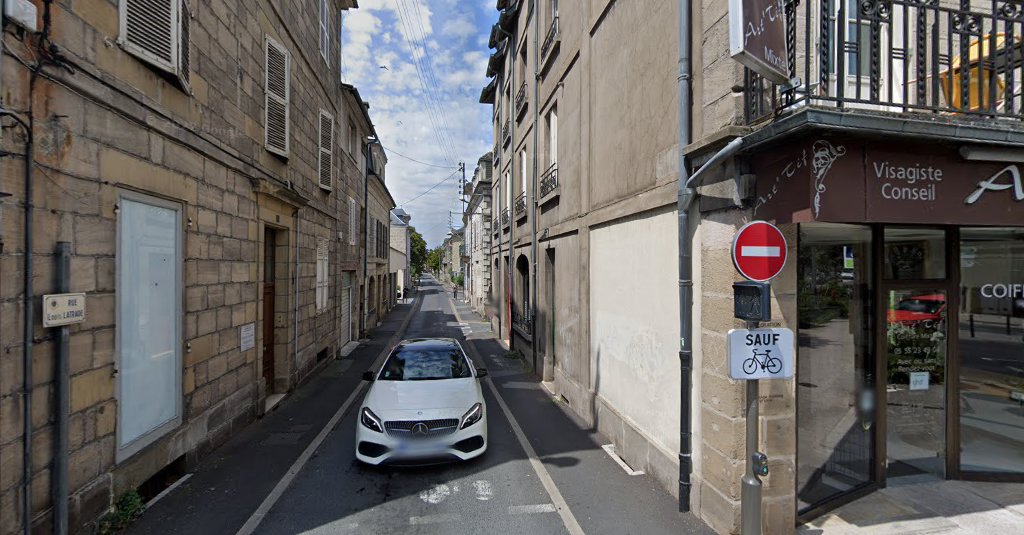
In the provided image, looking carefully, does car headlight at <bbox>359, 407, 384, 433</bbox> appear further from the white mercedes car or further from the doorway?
the doorway

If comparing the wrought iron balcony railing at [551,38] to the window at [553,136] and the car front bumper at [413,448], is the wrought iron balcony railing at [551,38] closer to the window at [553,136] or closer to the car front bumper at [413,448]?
the window at [553,136]

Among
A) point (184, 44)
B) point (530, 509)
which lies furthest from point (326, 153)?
point (530, 509)

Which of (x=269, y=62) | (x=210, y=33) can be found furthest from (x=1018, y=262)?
(x=269, y=62)

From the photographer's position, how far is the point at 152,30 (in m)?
4.92

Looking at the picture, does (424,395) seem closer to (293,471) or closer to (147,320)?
(293,471)

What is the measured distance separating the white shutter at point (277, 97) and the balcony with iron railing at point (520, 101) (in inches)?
255

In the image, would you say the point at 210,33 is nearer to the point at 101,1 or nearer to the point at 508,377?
the point at 101,1

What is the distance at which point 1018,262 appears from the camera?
17.1ft

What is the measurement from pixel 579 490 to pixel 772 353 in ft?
9.50

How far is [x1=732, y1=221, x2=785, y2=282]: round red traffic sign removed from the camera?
351 centimetres

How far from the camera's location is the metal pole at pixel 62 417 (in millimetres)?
3664

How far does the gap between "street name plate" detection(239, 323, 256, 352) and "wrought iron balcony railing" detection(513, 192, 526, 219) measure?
7.79 meters

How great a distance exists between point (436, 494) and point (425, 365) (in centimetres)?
239

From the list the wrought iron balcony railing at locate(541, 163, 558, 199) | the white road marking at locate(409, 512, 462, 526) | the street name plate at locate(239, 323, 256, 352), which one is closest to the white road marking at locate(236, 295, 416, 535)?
the white road marking at locate(409, 512, 462, 526)
